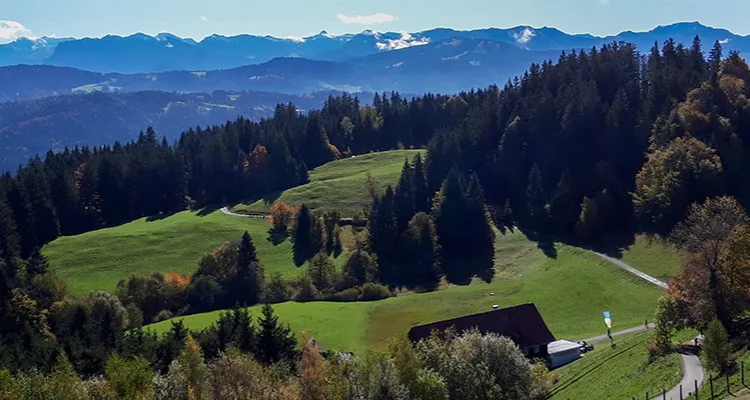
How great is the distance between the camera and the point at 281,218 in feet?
415

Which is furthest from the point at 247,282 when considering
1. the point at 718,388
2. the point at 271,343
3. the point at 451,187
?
the point at 718,388

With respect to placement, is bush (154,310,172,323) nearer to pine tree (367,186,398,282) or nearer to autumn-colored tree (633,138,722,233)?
pine tree (367,186,398,282)

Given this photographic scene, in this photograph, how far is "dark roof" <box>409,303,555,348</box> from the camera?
6775 cm

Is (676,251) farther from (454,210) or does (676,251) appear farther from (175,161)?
(175,161)

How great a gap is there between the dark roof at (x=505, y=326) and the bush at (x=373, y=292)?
31786mm

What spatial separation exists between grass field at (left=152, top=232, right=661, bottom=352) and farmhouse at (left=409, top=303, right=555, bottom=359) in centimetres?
809

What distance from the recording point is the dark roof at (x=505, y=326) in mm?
67750

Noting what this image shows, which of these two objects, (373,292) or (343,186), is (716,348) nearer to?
(373,292)

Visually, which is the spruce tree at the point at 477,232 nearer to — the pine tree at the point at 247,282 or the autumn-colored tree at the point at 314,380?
the pine tree at the point at 247,282

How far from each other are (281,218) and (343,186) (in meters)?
22.4

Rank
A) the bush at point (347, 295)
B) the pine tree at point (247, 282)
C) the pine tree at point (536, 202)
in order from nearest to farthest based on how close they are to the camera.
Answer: the bush at point (347, 295) < the pine tree at point (247, 282) < the pine tree at point (536, 202)

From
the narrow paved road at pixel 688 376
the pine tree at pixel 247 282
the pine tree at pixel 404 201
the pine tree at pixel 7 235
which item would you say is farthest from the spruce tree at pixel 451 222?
the pine tree at pixel 7 235

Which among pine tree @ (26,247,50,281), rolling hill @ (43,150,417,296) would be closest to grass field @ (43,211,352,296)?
rolling hill @ (43,150,417,296)

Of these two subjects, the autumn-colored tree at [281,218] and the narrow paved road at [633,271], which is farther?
the autumn-colored tree at [281,218]
